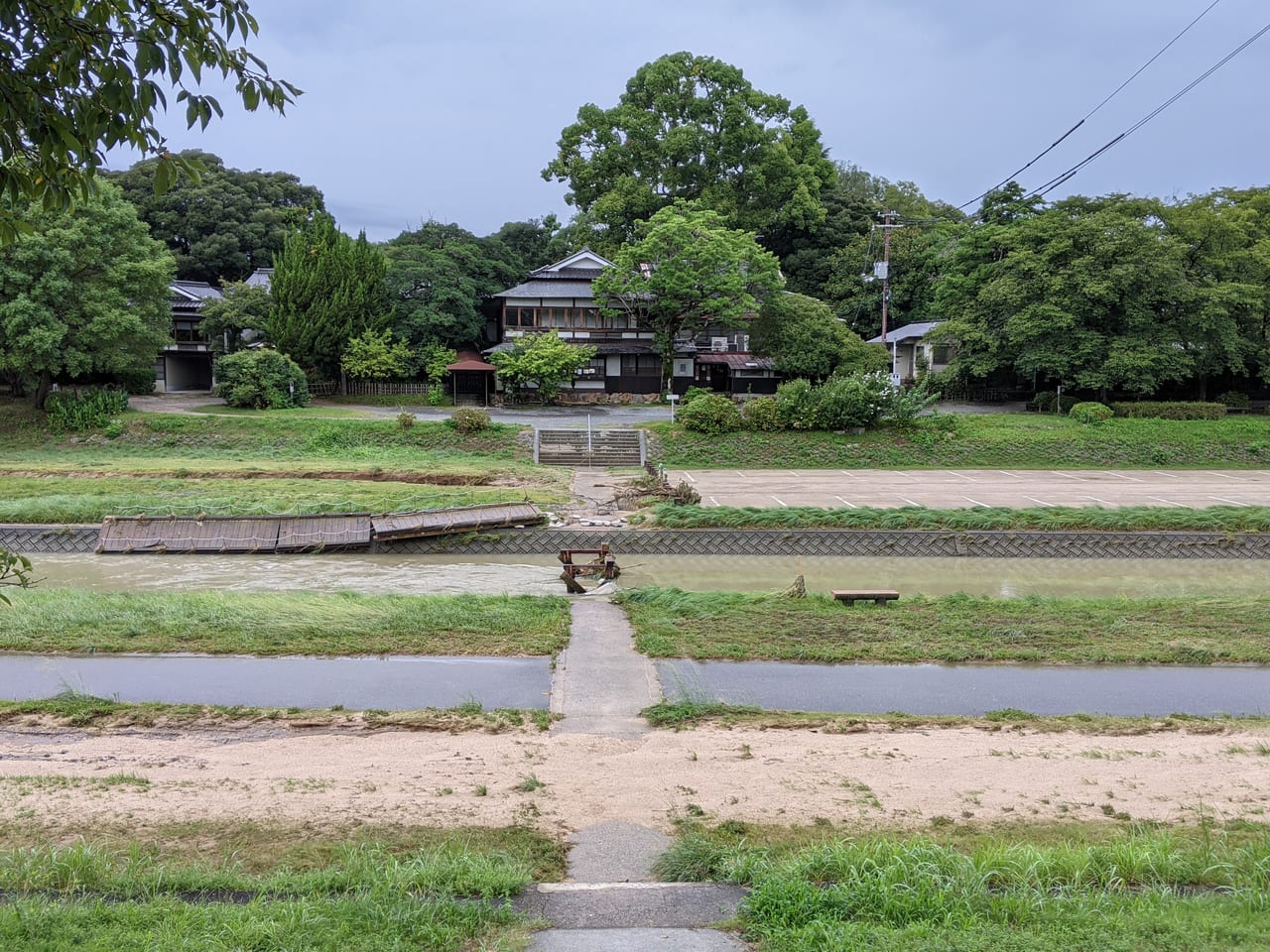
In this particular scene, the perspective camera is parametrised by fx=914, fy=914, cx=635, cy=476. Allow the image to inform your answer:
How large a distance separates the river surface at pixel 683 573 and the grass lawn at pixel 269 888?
1056cm

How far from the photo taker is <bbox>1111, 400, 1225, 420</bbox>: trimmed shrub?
3784 cm

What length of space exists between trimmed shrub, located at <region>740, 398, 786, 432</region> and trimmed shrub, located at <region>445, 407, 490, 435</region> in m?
10.1

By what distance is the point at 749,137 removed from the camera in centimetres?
5206

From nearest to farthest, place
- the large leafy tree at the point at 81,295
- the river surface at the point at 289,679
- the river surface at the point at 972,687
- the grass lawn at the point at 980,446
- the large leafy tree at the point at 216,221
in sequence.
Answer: the river surface at the point at 289,679 → the river surface at the point at 972,687 → the large leafy tree at the point at 81,295 → the grass lawn at the point at 980,446 → the large leafy tree at the point at 216,221

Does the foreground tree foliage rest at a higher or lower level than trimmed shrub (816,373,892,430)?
higher

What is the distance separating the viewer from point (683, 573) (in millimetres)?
18859

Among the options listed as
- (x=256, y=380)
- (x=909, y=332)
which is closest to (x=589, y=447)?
(x=256, y=380)

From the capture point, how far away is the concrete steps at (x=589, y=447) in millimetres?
32812

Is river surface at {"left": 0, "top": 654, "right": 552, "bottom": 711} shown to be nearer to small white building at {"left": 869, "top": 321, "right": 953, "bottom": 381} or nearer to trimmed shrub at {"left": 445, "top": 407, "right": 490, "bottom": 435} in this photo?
trimmed shrub at {"left": 445, "top": 407, "right": 490, "bottom": 435}

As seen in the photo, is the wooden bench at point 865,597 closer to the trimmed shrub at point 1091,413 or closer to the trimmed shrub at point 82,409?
the trimmed shrub at point 1091,413

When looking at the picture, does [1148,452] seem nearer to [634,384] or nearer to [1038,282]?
[1038,282]

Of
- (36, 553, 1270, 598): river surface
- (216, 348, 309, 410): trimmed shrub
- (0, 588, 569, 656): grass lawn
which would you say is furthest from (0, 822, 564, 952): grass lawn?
(216, 348, 309, 410): trimmed shrub

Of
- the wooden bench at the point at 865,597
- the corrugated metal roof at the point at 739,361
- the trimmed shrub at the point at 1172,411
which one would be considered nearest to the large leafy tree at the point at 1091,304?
the trimmed shrub at the point at 1172,411

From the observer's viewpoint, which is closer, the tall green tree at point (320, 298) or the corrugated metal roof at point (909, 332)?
the tall green tree at point (320, 298)
